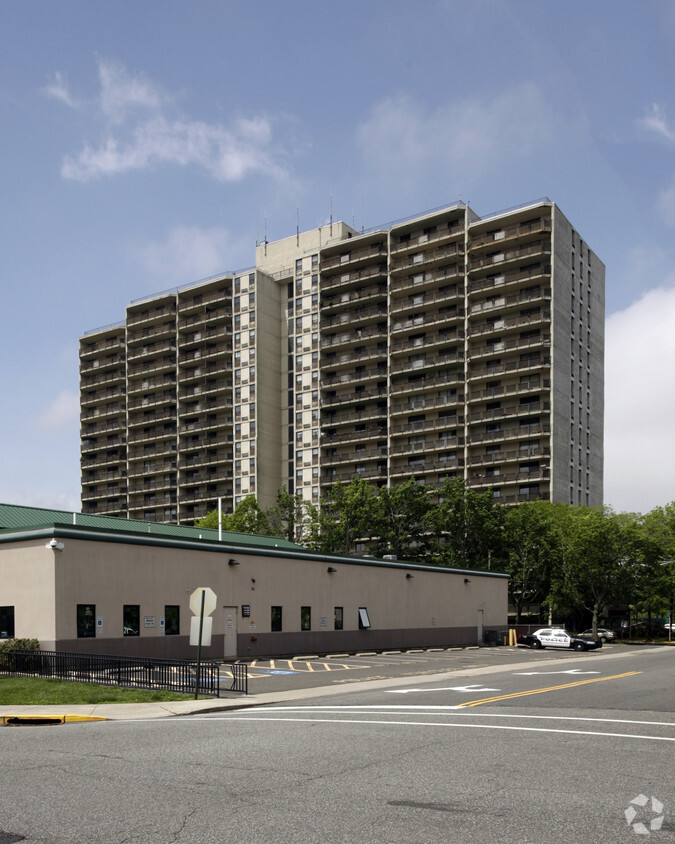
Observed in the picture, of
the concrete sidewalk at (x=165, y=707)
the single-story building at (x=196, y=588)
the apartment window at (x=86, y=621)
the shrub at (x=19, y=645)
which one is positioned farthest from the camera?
the apartment window at (x=86, y=621)

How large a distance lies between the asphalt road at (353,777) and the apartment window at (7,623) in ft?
54.9

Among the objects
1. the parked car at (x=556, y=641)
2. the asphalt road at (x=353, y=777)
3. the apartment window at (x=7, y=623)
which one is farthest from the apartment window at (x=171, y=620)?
the parked car at (x=556, y=641)

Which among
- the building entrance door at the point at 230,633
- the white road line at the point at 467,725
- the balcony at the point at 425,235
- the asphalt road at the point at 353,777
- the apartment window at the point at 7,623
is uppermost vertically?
the balcony at the point at 425,235

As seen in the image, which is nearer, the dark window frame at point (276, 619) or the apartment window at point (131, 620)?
the apartment window at point (131, 620)

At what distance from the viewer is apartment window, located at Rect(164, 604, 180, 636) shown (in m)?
37.3

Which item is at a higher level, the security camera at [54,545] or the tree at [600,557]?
the security camera at [54,545]

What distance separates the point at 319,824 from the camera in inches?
331

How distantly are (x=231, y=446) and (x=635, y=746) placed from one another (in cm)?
10428

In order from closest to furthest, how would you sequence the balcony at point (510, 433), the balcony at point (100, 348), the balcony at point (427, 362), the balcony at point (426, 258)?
the balcony at point (510, 433) < the balcony at point (427, 362) < the balcony at point (426, 258) < the balcony at point (100, 348)

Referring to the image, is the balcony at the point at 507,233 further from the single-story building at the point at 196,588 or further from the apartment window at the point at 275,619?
the apartment window at the point at 275,619

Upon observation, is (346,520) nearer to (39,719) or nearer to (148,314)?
(148,314)

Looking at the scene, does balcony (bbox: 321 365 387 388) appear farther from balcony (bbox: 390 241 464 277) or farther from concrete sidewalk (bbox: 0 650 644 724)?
concrete sidewalk (bbox: 0 650 644 724)

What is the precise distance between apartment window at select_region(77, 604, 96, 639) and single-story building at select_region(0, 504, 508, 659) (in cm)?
4

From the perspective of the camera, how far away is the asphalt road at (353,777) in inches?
328
